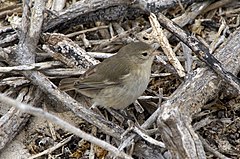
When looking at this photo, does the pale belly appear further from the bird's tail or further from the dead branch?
the dead branch

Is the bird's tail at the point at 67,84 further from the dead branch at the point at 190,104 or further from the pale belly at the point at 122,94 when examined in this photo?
the dead branch at the point at 190,104

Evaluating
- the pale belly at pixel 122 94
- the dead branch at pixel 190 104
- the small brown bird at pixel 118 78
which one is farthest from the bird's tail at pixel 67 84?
the dead branch at pixel 190 104

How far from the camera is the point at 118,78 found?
5.05 m

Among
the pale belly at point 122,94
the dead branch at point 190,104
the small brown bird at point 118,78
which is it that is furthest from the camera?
the small brown bird at point 118,78

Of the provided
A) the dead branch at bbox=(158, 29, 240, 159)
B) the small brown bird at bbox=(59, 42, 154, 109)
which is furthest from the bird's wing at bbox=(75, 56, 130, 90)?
the dead branch at bbox=(158, 29, 240, 159)

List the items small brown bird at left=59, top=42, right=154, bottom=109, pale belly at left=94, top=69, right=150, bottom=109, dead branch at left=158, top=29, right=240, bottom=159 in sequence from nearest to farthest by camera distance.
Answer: dead branch at left=158, top=29, right=240, bottom=159 < pale belly at left=94, top=69, right=150, bottom=109 < small brown bird at left=59, top=42, right=154, bottom=109

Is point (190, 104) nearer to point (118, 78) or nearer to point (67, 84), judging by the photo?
point (118, 78)

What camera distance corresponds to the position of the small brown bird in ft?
16.3

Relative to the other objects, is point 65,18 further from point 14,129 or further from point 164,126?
point 164,126

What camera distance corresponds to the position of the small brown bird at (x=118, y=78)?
498cm

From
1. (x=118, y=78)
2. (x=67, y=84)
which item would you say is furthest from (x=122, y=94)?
(x=67, y=84)

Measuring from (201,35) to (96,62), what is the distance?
108 cm

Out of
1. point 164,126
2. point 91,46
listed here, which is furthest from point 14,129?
point 164,126

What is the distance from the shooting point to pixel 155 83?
5234 millimetres
